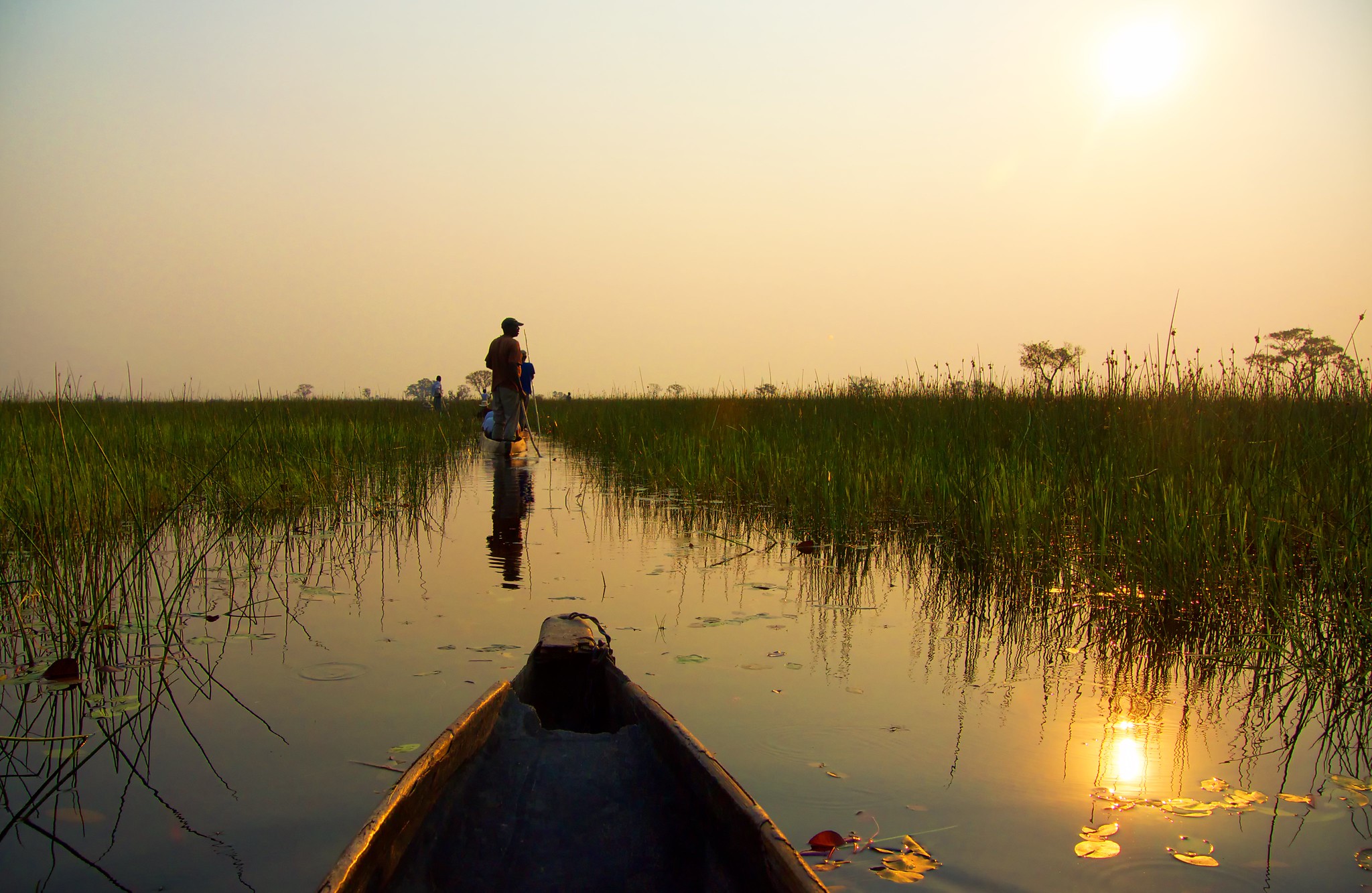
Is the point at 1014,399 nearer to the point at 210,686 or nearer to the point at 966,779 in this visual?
the point at 966,779

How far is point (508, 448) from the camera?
14070mm

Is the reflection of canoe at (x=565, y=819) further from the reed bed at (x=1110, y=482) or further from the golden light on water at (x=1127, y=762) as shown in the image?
the reed bed at (x=1110, y=482)

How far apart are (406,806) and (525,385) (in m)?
12.8

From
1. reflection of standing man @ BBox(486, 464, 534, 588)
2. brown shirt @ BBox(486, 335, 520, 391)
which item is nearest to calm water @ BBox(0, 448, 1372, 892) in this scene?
reflection of standing man @ BBox(486, 464, 534, 588)

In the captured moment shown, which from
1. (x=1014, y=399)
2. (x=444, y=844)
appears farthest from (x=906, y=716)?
(x=1014, y=399)

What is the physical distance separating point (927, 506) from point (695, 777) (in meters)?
5.00

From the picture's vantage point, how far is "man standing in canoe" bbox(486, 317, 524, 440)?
1184cm

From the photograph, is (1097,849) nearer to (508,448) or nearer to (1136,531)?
(1136,531)

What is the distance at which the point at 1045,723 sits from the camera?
3.07 m

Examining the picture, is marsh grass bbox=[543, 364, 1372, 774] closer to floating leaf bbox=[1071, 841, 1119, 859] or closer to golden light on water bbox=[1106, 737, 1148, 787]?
golden light on water bbox=[1106, 737, 1148, 787]

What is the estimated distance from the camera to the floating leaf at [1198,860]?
2.18m

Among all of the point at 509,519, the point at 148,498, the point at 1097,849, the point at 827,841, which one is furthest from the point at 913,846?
the point at 148,498

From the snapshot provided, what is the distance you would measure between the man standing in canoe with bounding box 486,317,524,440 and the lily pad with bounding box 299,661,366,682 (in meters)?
8.37

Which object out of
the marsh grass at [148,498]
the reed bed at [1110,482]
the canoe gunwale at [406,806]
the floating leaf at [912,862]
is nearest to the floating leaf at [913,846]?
the floating leaf at [912,862]
